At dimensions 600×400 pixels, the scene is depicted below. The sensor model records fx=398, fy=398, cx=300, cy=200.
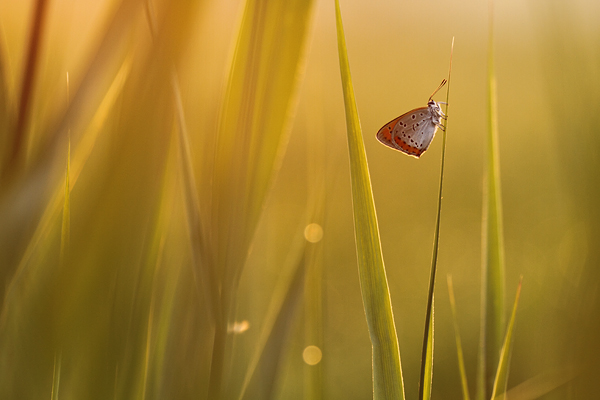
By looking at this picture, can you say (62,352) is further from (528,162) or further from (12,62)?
(528,162)

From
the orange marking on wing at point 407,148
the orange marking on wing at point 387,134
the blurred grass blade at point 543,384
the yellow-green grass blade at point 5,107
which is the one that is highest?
the orange marking on wing at point 387,134

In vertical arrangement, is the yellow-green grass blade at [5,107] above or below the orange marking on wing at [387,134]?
below

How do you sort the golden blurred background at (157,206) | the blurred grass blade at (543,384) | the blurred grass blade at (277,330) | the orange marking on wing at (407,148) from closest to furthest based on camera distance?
the golden blurred background at (157,206), the blurred grass blade at (277,330), the blurred grass blade at (543,384), the orange marking on wing at (407,148)

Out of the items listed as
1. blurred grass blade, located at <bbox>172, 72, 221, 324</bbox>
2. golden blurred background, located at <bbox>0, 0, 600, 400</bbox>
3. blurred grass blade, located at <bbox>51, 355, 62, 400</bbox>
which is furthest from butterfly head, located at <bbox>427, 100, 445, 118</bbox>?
blurred grass blade, located at <bbox>51, 355, 62, 400</bbox>

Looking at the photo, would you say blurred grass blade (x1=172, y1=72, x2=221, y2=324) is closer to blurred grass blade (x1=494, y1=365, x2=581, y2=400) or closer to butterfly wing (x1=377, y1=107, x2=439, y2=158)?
blurred grass blade (x1=494, y1=365, x2=581, y2=400)

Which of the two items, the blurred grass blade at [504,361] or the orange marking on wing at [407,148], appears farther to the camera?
the orange marking on wing at [407,148]

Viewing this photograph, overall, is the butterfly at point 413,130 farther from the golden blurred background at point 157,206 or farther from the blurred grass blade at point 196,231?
the blurred grass blade at point 196,231

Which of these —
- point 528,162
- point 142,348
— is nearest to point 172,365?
point 142,348

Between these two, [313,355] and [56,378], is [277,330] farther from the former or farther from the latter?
[56,378]

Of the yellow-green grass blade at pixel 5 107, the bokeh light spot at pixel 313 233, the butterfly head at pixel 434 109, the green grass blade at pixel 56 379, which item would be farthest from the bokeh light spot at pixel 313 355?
the butterfly head at pixel 434 109
